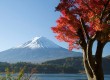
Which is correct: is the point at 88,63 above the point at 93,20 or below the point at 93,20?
below

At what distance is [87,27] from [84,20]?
1.06 metres

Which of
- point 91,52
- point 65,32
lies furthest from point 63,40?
point 91,52

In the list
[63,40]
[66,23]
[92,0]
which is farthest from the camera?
[63,40]

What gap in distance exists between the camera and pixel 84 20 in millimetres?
17078

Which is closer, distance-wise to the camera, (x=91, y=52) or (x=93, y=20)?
(x=93, y=20)

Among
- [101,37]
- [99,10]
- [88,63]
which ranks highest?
[99,10]

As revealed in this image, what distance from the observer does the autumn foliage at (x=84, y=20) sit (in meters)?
16.0

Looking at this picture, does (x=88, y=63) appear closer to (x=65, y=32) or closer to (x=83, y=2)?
(x=65, y=32)

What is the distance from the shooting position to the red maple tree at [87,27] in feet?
52.9

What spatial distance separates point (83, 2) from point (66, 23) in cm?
172

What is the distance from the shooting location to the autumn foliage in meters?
16.0

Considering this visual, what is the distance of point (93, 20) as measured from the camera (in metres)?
16.0

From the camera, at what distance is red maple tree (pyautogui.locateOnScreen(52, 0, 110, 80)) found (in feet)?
52.9

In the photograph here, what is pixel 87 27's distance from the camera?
59.2ft
